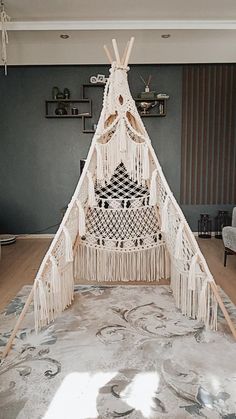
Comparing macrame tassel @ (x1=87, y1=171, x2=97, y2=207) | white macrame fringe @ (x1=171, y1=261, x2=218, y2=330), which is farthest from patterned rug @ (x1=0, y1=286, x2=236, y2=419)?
macrame tassel @ (x1=87, y1=171, x2=97, y2=207)

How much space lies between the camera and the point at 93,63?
16.0ft

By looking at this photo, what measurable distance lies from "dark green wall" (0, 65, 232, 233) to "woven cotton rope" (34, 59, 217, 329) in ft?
8.00

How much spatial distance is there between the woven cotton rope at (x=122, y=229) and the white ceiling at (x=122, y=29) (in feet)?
5.25

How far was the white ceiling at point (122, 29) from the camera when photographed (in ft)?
12.1

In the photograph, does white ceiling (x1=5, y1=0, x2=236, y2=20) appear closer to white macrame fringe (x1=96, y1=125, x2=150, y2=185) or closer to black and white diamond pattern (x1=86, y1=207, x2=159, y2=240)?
white macrame fringe (x1=96, y1=125, x2=150, y2=185)

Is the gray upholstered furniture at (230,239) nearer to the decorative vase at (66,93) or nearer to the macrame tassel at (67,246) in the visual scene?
the macrame tassel at (67,246)

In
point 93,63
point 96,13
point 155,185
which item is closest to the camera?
point 155,185

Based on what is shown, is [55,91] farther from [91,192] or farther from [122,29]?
[91,192]

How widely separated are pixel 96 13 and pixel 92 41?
0.79 meters

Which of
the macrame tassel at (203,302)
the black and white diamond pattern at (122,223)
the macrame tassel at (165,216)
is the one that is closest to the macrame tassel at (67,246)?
the black and white diamond pattern at (122,223)

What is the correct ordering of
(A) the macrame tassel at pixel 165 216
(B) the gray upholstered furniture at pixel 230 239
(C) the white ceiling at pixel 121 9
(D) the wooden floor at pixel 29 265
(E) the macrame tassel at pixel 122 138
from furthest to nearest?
(C) the white ceiling at pixel 121 9 → (B) the gray upholstered furniture at pixel 230 239 → (D) the wooden floor at pixel 29 265 → (E) the macrame tassel at pixel 122 138 → (A) the macrame tassel at pixel 165 216

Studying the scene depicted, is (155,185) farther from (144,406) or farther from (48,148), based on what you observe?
(48,148)

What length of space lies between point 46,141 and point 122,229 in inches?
111

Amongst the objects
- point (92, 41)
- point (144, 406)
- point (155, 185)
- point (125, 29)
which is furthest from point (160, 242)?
point (92, 41)
